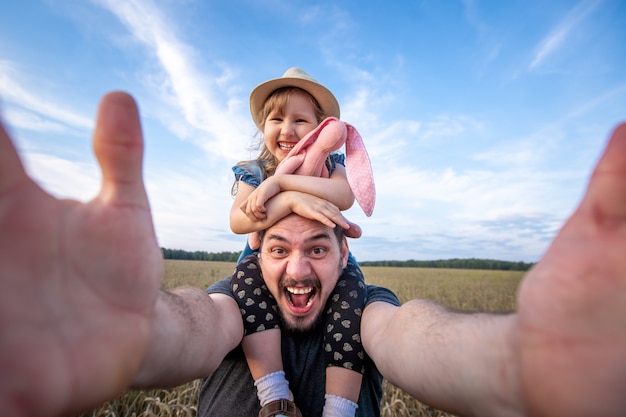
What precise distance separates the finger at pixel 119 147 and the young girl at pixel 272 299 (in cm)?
138

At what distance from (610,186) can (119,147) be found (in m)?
1.33

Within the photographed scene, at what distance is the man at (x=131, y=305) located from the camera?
926 mm

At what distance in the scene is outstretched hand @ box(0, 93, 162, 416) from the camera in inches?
37.7

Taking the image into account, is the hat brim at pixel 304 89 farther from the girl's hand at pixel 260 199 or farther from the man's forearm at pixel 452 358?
the man's forearm at pixel 452 358

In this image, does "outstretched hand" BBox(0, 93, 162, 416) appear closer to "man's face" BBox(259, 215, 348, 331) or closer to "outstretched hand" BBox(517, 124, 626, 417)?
"outstretched hand" BBox(517, 124, 626, 417)

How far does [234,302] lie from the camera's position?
2441mm

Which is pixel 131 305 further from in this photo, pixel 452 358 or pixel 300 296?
pixel 300 296

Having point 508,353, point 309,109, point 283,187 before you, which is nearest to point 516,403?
point 508,353

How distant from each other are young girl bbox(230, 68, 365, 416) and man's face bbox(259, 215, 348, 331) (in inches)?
3.1

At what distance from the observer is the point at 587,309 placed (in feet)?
3.05

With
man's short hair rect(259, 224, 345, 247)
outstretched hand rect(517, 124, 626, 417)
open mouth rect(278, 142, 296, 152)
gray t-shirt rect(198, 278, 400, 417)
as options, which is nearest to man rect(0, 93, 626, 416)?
outstretched hand rect(517, 124, 626, 417)

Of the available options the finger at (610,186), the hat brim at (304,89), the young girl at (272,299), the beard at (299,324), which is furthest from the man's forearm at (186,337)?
the hat brim at (304,89)

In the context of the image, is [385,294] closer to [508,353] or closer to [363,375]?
[363,375]

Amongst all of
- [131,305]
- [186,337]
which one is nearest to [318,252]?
[186,337]
